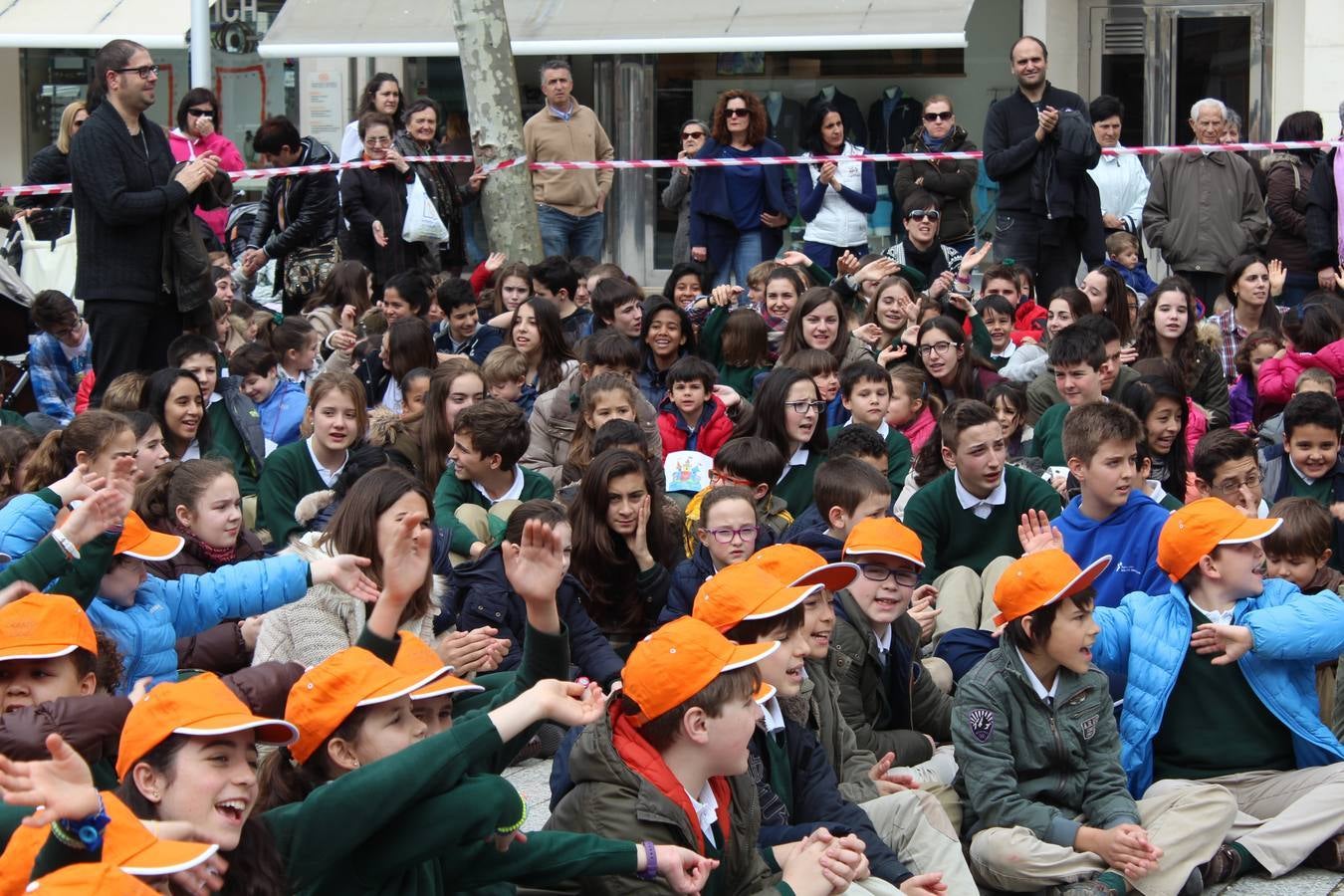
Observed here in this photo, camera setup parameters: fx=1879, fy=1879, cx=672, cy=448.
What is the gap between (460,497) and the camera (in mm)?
7898

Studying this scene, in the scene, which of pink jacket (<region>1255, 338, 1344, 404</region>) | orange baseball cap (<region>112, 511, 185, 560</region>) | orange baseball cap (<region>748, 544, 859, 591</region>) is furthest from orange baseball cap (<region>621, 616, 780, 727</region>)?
pink jacket (<region>1255, 338, 1344, 404</region>)

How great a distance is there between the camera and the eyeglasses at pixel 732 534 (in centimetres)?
680

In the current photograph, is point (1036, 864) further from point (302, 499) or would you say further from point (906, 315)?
point (906, 315)

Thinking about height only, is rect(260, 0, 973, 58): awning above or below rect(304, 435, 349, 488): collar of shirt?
above

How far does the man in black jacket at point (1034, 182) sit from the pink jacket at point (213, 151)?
5.34 meters

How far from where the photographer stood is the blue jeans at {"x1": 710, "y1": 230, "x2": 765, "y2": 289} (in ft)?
43.8

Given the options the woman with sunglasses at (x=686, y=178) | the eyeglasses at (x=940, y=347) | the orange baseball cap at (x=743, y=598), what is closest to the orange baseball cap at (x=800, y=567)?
the orange baseball cap at (x=743, y=598)

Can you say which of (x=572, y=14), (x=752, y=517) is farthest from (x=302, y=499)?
(x=572, y=14)

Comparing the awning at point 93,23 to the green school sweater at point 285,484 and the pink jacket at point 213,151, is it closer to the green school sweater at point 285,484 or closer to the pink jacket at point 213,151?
the pink jacket at point 213,151

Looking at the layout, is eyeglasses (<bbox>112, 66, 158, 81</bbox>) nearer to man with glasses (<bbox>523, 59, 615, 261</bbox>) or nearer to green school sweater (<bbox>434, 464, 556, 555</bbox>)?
green school sweater (<bbox>434, 464, 556, 555</bbox>)

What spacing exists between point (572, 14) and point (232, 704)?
530 inches

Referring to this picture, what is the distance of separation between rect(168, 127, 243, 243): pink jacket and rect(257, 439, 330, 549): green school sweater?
514 cm

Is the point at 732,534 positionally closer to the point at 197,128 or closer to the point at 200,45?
the point at 197,128

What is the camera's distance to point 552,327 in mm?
10297
